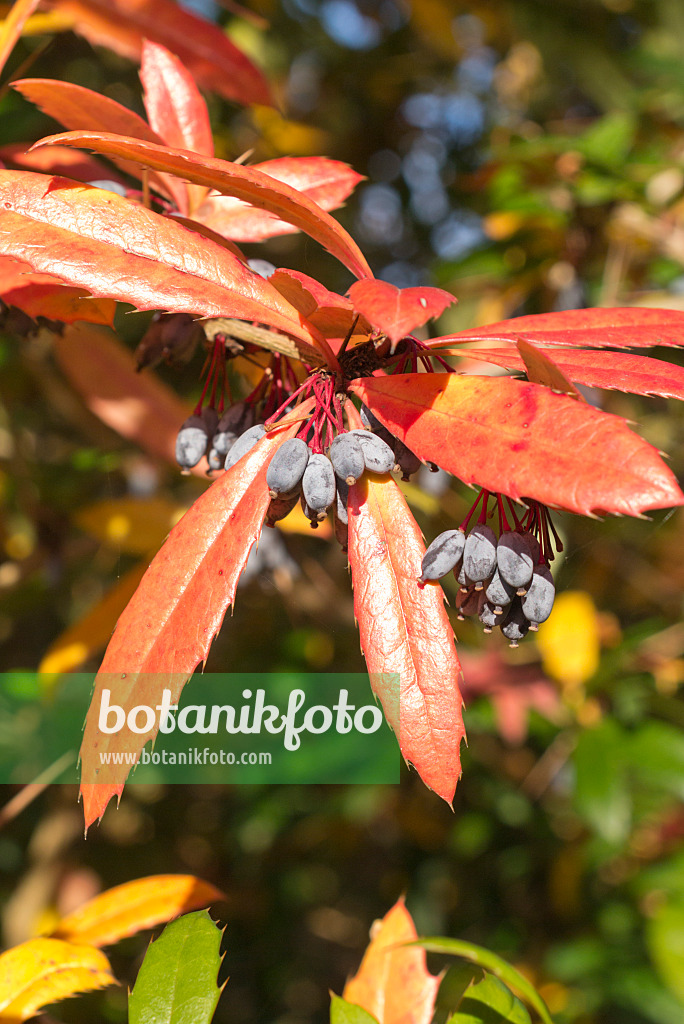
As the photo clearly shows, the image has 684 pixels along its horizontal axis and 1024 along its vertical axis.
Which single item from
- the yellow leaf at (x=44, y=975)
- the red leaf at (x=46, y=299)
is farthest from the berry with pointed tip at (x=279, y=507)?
the yellow leaf at (x=44, y=975)

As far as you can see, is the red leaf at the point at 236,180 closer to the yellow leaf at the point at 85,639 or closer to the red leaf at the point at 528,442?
the red leaf at the point at 528,442

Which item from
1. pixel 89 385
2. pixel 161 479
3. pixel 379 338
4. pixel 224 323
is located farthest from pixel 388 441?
pixel 161 479

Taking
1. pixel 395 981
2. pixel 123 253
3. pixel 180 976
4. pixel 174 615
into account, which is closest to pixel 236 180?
pixel 123 253

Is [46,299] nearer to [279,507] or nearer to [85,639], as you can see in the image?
[279,507]

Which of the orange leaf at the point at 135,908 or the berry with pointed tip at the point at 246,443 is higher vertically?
the berry with pointed tip at the point at 246,443

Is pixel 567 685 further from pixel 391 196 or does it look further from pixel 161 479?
pixel 391 196

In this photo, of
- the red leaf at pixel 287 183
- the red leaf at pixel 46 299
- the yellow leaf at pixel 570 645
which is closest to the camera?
the red leaf at pixel 46 299
